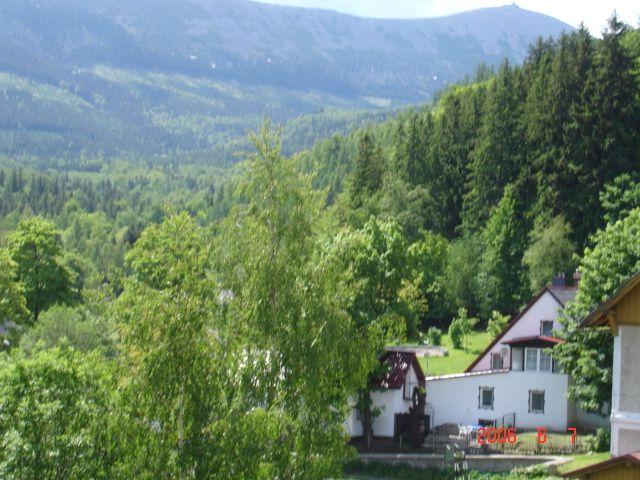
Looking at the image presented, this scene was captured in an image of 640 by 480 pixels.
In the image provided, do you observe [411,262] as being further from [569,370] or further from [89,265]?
[89,265]

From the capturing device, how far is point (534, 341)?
46594mm

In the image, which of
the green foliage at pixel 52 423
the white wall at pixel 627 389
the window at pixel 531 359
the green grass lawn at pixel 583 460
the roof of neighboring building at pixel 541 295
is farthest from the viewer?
the roof of neighboring building at pixel 541 295

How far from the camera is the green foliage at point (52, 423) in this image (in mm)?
19375

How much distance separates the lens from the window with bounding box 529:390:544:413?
46469 millimetres

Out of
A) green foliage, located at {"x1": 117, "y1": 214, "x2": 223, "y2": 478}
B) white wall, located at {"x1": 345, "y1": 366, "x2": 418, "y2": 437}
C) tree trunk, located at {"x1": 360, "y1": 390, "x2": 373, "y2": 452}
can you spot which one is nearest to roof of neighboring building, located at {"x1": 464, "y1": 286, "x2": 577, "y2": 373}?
white wall, located at {"x1": 345, "y1": 366, "x2": 418, "y2": 437}

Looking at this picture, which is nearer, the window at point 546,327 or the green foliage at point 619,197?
the window at point 546,327

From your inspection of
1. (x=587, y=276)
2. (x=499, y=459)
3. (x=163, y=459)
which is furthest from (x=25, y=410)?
(x=587, y=276)

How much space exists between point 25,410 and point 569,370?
2618 cm

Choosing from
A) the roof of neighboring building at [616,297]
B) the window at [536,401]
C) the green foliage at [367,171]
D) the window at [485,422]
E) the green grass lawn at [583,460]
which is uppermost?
the green foliage at [367,171]

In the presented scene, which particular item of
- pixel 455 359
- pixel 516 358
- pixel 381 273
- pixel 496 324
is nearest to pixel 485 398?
pixel 516 358

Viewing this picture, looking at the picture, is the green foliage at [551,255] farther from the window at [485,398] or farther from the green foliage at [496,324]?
the window at [485,398]

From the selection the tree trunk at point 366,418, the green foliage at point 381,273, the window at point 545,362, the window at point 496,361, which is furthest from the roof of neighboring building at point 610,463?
the window at point 496,361

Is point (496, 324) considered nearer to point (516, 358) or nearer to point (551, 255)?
point (551, 255)

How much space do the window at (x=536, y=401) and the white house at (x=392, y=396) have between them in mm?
4939
